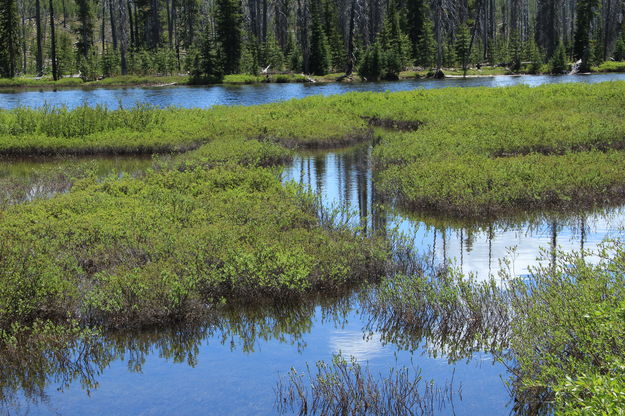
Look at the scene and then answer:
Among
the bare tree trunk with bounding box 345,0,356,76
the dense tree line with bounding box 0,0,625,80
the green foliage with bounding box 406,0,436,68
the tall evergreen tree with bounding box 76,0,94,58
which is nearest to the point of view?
the bare tree trunk with bounding box 345,0,356,76

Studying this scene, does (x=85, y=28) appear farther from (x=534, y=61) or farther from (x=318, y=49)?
(x=534, y=61)

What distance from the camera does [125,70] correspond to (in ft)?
236

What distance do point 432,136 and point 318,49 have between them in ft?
174

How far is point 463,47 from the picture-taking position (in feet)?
238

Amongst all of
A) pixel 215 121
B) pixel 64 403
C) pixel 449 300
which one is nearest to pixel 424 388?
pixel 449 300

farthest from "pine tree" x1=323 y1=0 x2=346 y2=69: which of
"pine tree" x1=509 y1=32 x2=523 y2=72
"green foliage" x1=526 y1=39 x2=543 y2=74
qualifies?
"green foliage" x1=526 y1=39 x2=543 y2=74

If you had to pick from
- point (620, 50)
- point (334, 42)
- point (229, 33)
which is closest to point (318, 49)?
point (334, 42)

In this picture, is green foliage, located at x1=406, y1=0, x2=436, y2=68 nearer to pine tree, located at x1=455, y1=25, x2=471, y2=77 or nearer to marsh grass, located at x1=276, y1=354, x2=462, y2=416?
pine tree, located at x1=455, y1=25, x2=471, y2=77

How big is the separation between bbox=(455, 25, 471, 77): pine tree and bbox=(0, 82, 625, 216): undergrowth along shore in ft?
122

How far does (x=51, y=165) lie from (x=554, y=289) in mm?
18753

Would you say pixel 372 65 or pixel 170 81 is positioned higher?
pixel 372 65

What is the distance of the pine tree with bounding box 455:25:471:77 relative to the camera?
70.7m

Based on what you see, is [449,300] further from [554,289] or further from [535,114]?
[535,114]

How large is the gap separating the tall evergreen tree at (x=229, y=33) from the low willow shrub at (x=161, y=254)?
61.6m
